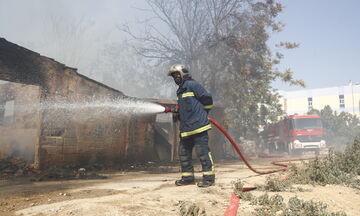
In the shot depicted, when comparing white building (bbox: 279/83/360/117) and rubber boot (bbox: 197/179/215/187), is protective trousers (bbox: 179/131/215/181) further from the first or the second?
white building (bbox: 279/83/360/117)

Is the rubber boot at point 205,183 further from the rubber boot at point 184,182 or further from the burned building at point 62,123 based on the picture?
the burned building at point 62,123

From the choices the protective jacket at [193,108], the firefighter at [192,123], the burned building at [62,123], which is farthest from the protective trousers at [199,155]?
the burned building at [62,123]

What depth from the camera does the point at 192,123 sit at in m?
4.66

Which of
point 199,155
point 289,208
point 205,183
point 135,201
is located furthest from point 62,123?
point 289,208

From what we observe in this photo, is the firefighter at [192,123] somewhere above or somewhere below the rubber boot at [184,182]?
above

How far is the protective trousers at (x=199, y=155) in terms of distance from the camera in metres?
4.54

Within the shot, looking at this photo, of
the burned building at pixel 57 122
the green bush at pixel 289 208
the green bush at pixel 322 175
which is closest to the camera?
the green bush at pixel 289 208

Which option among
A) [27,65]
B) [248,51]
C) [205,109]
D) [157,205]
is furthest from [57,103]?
[248,51]

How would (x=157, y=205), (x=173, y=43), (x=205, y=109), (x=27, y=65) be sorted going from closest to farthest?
1. (x=157, y=205)
2. (x=205, y=109)
3. (x=27, y=65)
4. (x=173, y=43)

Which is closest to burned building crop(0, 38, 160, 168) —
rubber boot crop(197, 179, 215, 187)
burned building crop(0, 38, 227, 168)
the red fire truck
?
burned building crop(0, 38, 227, 168)

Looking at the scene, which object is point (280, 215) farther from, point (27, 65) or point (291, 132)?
point (291, 132)

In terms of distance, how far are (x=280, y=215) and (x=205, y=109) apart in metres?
2.35

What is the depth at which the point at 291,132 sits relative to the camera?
18672 millimetres

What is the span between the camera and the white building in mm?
46469
